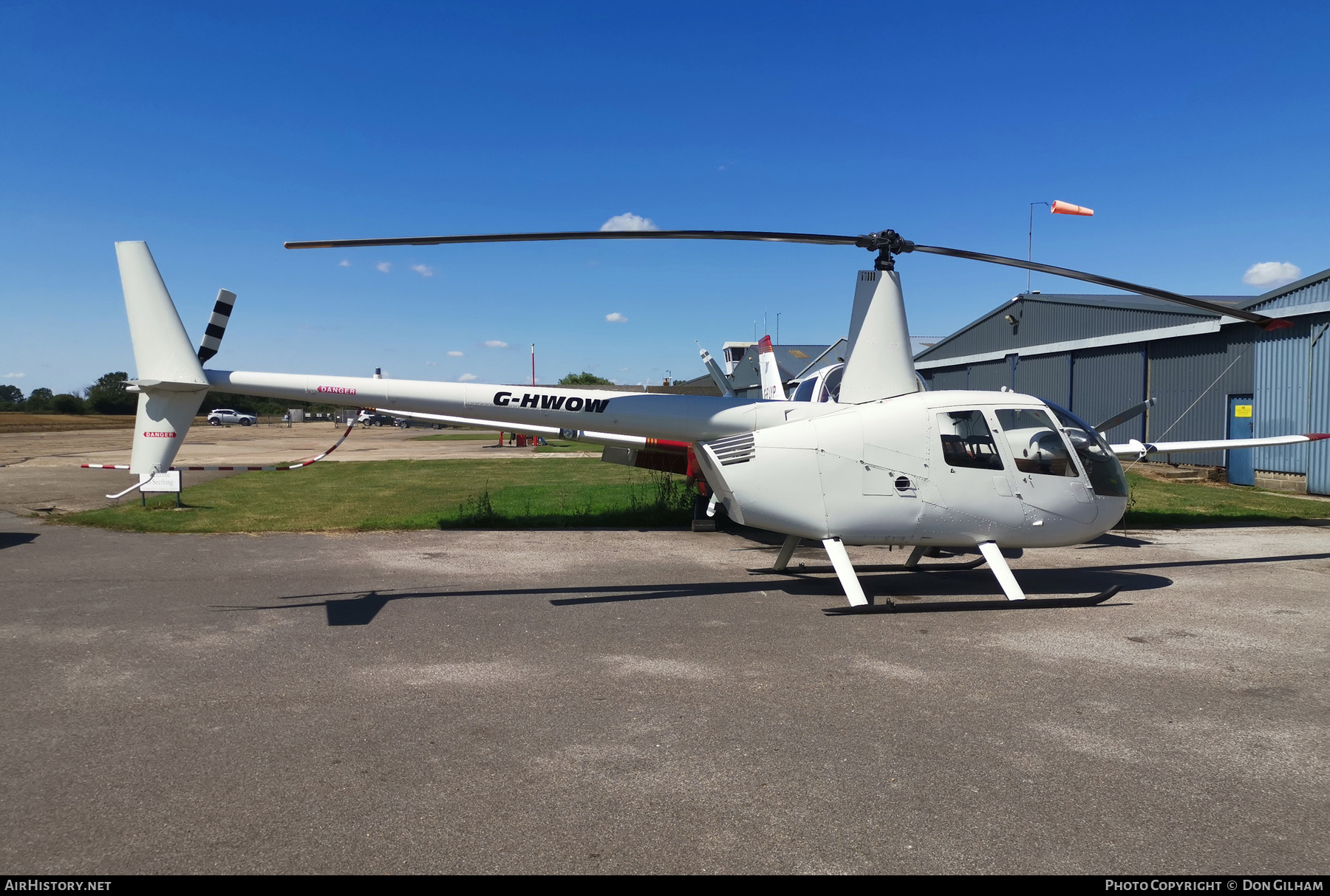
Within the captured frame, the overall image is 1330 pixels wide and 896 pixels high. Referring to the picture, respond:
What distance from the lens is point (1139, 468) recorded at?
2262 cm

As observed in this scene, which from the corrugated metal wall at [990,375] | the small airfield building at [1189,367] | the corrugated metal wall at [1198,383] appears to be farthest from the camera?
the corrugated metal wall at [990,375]

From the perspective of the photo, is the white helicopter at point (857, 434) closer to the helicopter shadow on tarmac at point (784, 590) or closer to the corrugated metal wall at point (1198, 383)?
the helicopter shadow on tarmac at point (784, 590)

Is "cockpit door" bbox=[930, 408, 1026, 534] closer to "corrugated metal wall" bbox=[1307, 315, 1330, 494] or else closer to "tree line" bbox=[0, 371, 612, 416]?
"corrugated metal wall" bbox=[1307, 315, 1330, 494]

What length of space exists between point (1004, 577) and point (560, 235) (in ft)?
17.9

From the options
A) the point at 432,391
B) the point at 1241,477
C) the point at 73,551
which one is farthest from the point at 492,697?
the point at 1241,477

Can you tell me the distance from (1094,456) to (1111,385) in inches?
720

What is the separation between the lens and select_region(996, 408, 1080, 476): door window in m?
8.10

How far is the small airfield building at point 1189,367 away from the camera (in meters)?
18.3

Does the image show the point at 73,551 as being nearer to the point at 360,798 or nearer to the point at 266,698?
the point at 266,698

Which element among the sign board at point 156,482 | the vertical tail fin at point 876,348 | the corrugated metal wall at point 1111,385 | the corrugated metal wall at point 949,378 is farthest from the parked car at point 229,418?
the vertical tail fin at point 876,348

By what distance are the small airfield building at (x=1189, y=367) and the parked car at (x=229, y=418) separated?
65690 mm

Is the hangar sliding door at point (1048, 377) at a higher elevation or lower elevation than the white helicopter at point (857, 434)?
higher

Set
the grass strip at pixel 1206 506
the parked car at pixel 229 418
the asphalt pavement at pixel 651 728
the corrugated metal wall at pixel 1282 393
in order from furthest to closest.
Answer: the parked car at pixel 229 418 → the corrugated metal wall at pixel 1282 393 → the grass strip at pixel 1206 506 → the asphalt pavement at pixel 651 728

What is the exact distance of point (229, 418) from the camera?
71.0 metres
